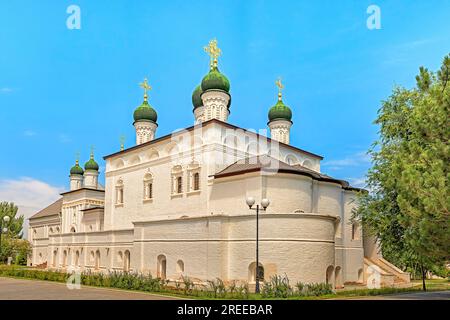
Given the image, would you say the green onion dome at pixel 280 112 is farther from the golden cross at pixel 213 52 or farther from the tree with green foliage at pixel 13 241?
the tree with green foliage at pixel 13 241

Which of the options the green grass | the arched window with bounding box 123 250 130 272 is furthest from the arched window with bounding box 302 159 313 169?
the arched window with bounding box 123 250 130 272

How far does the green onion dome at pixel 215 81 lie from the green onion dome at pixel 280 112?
21.1 ft

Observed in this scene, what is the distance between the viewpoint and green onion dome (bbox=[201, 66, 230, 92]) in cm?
2620

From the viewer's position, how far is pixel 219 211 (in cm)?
2217

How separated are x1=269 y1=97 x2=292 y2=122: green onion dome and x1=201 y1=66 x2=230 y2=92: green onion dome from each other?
644 centimetres

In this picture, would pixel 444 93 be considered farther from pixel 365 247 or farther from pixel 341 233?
pixel 365 247

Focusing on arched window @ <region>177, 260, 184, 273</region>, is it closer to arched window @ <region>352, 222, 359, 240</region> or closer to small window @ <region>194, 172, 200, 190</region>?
small window @ <region>194, 172, 200, 190</region>

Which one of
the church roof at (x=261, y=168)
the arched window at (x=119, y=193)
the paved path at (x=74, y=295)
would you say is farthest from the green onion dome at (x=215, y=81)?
the paved path at (x=74, y=295)

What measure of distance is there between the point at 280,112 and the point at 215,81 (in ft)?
25.1

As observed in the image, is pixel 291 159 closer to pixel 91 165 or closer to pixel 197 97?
pixel 197 97

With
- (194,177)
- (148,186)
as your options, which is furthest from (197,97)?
(194,177)

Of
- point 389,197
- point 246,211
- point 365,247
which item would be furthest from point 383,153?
point 365,247

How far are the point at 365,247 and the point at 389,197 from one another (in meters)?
11.8

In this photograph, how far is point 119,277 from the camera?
734 inches
